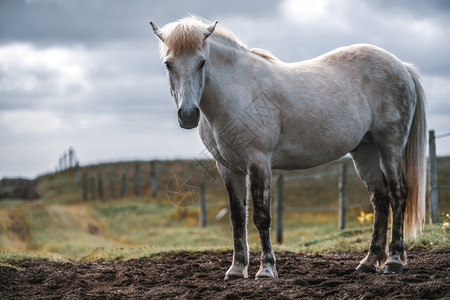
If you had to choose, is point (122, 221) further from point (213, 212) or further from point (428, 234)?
point (428, 234)

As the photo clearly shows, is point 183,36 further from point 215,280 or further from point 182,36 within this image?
point 215,280

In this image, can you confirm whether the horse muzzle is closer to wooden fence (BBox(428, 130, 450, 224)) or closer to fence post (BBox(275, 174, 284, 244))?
wooden fence (BBox(428, 130, 450, 224))

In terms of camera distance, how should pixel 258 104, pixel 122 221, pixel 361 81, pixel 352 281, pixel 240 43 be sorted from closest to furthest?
pixel 352 281
pixel 258 104
pixel 240 43
pixel 361 81
pixel 122 221

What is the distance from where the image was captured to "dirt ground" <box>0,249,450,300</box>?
414 centimetres

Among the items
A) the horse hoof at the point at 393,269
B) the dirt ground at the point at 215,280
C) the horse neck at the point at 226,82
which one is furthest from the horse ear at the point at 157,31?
the horse hoof at the point at 393,269

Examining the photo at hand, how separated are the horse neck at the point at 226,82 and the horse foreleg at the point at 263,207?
652 millimetres

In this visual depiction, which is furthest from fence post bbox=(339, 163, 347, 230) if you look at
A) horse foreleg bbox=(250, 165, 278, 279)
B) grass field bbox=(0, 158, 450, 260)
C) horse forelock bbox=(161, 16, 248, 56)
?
horse forelock bbox=(161, 16, 248, 56)

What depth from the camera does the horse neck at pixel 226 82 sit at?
4.86 metres

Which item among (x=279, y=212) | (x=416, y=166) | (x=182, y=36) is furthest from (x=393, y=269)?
(x=279, y=212)

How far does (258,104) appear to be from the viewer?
4.97m

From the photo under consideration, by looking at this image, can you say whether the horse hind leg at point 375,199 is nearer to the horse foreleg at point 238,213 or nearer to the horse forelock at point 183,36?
the horse foreleg at point 238,213

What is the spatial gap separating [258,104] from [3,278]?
3.75 m

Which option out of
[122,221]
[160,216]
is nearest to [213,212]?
[160,216]

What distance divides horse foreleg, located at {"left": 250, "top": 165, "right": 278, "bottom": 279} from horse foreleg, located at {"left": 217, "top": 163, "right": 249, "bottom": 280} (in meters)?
0.40
